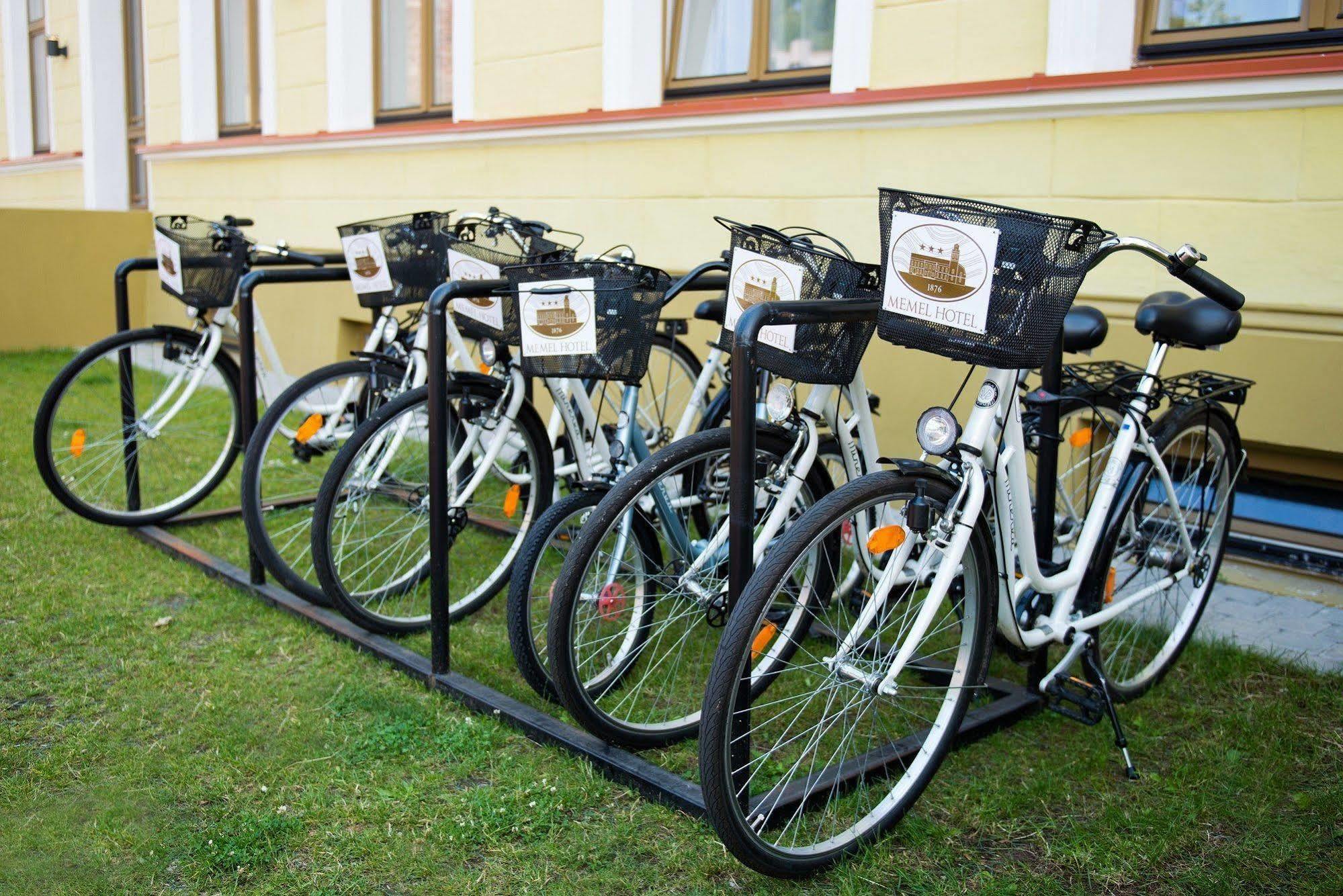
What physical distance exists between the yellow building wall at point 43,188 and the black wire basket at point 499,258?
9.69m

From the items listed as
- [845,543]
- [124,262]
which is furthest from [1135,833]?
[124,262]

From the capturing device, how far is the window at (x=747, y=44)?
17.1 feet

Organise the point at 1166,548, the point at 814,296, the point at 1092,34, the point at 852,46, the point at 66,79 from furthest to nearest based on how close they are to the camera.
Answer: the point at 66,79 < the point at 852,46 < the point at 1092,34 < the point at 1166,548 < the point at 814,296

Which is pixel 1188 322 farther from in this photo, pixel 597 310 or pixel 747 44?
pixel 747 44

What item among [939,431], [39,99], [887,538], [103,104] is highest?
[39,99]

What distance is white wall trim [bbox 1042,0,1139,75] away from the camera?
4160 mm

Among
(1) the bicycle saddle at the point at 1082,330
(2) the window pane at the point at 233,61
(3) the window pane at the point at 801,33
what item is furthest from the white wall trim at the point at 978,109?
(2) the window pane at the point at 233,61

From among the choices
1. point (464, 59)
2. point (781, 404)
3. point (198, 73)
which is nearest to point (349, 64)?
point (464, 59)

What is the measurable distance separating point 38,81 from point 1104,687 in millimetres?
13432

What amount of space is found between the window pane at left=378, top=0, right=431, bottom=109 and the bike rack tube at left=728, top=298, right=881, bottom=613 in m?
5.57

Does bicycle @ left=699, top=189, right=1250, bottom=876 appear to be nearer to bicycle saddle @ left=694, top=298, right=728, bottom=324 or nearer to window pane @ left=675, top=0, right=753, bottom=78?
bicycle saddle @ left=694, top=298, right=728, bottom=324

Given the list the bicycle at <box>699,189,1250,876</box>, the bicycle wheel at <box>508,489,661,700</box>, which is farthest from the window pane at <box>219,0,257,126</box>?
the bicycle at <box>699,189,1250,876</box>

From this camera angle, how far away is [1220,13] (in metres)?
4.08

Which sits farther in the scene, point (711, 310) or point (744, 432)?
point (711, 310)
